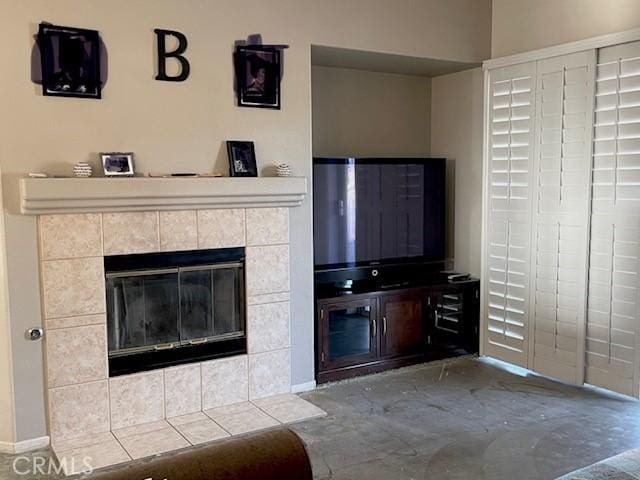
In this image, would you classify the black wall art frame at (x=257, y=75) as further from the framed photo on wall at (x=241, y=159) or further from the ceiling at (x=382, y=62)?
the ceiling at (x=382, y=62)

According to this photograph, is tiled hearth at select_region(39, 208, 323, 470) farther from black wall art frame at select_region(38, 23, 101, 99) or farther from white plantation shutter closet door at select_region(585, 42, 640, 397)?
white plantation shutter closet door at select_region(585, 42, 640, 397)

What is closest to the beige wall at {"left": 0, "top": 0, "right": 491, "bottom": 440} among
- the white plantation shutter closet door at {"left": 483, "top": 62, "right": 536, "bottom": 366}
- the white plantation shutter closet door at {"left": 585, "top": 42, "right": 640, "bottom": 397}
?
the white plantation shutter closet door at {"left": 483, "top": 62, "right": 536, "bottom": 366}

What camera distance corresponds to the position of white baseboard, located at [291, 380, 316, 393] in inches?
158

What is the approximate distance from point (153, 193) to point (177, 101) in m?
0.58

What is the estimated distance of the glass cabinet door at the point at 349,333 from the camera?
13.6 feet

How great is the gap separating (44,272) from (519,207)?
10.4ft

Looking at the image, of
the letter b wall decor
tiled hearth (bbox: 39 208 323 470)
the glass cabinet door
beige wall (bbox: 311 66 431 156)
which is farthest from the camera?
beige wall (bbox: 311 66 431 156)

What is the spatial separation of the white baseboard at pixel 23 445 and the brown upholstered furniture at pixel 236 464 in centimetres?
223

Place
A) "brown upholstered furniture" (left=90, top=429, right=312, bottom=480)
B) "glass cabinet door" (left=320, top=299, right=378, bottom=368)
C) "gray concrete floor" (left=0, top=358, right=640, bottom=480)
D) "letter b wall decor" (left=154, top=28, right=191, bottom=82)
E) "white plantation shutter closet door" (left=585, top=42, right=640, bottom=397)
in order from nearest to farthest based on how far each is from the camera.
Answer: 1. "brown upholstered furniture" (left=90, top=429, right=312, bottom=480)
2. "gray concrete floor" (left=0, top=358, right=640, bottom=480)
3. "letter b wall decor" (left=154, top=28, right=191, bottom=82)
4. "white plantation shutter closet door" (left=585, top=42, right=640, bottom=397)
5. "glass cabinet door" (left=320, top=299, right=378, bottom=368)

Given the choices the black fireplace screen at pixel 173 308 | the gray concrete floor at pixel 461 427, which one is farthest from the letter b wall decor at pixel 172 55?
the gray concrete floor at pixel 461 427

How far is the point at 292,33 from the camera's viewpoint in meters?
3.84

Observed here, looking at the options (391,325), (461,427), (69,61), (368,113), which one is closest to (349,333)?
(391,325)

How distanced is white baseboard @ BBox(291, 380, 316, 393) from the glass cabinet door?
160 mm

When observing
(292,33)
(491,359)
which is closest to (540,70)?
(292,33)
